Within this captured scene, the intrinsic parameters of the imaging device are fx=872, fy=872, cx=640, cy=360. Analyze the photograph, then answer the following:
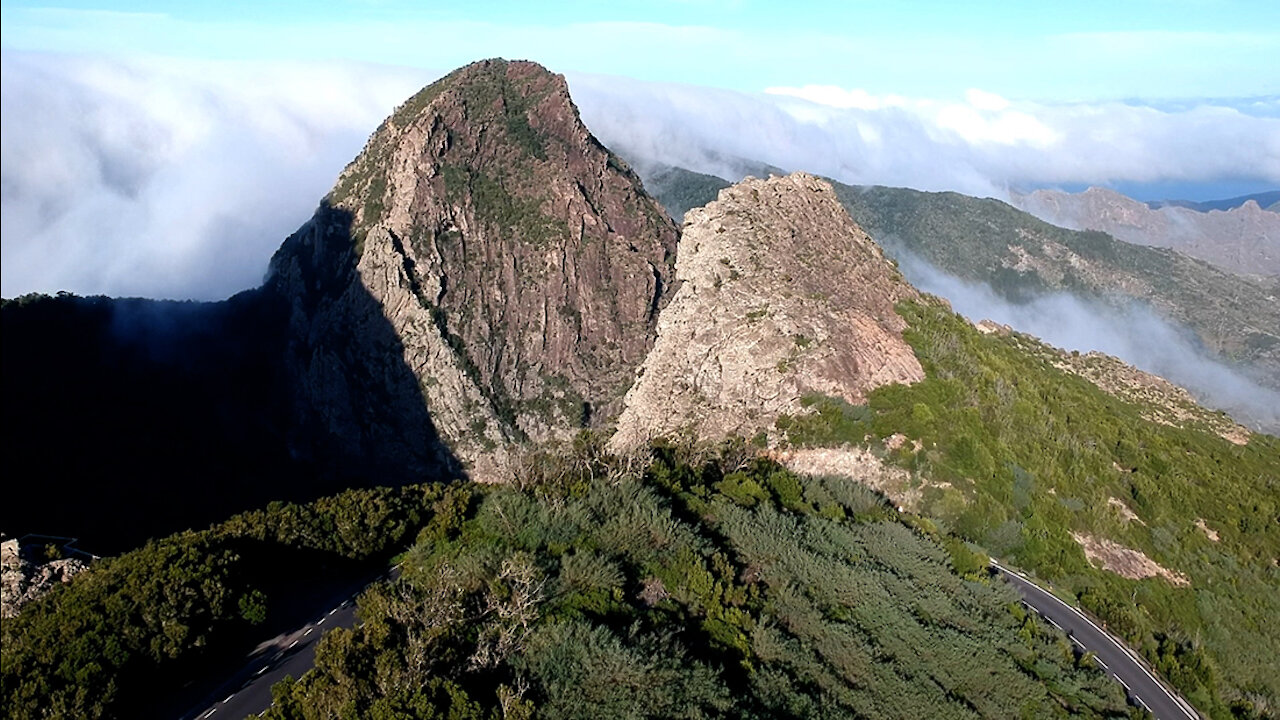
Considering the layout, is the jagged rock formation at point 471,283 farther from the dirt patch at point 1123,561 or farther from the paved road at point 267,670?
the paved road at point 267,670

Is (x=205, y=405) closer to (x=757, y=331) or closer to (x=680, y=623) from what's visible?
(x=757, y=331)

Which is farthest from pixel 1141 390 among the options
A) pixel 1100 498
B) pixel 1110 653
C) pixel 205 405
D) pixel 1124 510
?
pixel 205 405

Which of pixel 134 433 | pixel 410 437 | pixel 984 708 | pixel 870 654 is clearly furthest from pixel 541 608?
pixel 410 437

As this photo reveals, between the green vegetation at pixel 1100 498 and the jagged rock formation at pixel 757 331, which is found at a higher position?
the jagged rock formation at pixel 757 331

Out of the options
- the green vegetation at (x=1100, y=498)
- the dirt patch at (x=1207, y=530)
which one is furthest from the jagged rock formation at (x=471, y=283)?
the dirt patch at (x=1207, y=530)

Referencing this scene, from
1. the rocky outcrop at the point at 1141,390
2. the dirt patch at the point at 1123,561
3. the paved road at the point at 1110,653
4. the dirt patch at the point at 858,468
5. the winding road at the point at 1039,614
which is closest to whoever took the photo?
the winding road at the point at 1039,614

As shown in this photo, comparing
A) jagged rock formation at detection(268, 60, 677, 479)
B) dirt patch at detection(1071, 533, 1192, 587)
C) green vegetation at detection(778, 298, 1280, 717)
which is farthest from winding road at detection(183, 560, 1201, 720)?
jagged rock formation at detection(268, 60, 677, 479)
